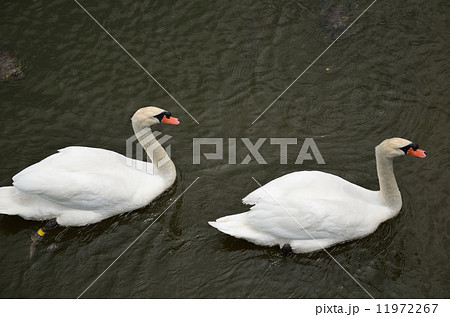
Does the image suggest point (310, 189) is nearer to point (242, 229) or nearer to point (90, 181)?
point (242, 229)

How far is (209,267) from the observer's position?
24.1 feet

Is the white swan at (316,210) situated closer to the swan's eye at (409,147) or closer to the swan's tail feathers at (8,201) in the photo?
the swan's eye at (409,147)

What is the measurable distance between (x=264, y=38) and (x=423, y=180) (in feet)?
13.5

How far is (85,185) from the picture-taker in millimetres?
7391

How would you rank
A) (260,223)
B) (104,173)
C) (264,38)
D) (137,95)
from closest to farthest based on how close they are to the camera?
(260,223)
(104,173)
(137,95)
(264,38)

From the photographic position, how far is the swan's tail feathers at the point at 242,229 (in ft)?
23.8

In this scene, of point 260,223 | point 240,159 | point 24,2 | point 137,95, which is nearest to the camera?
point 260,223

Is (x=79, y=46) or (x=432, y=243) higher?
(x=79, y=46)

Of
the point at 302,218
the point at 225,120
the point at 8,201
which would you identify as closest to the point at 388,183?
the point at 302,218

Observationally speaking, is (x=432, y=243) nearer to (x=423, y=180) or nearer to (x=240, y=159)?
(x=423, y=180)

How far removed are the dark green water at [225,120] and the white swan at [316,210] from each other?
1.01ft

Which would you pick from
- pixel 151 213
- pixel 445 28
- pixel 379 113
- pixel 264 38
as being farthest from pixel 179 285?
pixel 445 28

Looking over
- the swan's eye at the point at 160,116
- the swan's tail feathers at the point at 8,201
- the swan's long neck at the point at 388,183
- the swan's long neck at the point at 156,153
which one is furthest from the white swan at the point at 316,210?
the swan's tail feathers at the point at 8,201

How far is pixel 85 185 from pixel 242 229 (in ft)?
7.28
